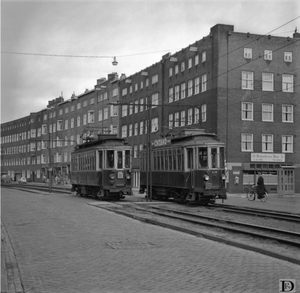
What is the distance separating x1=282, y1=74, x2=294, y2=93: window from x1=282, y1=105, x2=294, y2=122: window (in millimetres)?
1603

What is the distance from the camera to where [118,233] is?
1339cm

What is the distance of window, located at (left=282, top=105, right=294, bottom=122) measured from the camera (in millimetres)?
47406

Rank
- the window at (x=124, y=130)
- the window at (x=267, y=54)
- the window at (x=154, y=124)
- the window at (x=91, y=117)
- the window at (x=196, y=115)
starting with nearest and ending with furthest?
the window at (x=267, y=54), the window at (x=196, y=115), the window at (x=154, y=124), the window at (x=124, y=130), the window at (x=91, y=117)

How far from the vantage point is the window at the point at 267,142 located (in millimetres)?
46656

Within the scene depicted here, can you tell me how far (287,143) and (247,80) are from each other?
7.06 meters

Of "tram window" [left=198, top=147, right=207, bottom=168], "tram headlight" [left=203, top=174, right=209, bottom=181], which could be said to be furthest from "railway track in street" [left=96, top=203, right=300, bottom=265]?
"tram window" [left=198, top=147, right=207, bottom=168]

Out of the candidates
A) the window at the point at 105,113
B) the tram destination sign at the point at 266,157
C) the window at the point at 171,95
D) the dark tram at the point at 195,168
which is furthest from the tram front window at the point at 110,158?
the window at the point at 105,113

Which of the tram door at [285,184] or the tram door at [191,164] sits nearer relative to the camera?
the tram door at [191,164]

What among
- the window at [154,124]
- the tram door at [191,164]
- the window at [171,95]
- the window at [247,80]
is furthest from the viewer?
the window at [154,124]

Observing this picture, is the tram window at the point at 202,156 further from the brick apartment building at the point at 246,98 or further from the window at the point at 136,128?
the window at the point at 136,128

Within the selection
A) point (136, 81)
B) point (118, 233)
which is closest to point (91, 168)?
point (118, 233)

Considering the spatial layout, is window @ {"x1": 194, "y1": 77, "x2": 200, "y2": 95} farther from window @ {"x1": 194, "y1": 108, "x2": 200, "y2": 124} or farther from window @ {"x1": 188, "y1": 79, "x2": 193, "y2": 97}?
window @ {"x1": 194, "y1": 108, "x2": 200, "y2": 124}

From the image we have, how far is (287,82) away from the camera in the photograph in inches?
1873

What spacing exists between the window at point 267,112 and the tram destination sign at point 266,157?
3328 millimetres
